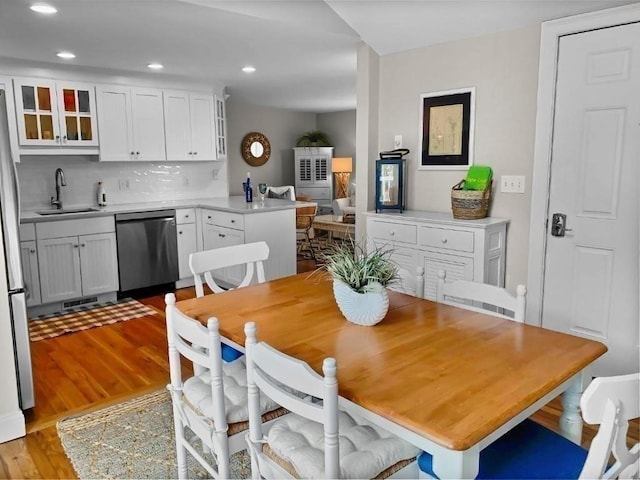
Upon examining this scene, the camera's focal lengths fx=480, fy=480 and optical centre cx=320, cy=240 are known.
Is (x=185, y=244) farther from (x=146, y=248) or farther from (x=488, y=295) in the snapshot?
A: (x=488, y=295)

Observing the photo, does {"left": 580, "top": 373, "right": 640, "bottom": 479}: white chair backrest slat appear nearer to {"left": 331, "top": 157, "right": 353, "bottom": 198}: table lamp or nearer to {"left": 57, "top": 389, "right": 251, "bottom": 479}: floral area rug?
{"left": 57, "top": 389, "right": 251, "bottom": 479}: floral area rug

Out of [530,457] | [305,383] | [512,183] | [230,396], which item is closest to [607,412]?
[530,457]

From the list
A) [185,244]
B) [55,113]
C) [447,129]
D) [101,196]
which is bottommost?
[185,244]

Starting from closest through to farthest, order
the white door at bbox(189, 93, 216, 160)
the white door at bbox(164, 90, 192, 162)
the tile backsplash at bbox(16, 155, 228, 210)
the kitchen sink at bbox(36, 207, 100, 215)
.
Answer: the kitchen sink at bbox(36, 207, 100, 215) < the tile backsplash at bbox(16, 155, 228, 210) < the white door at bbox(164, 90, 192, 162) < the white door at bbox(189, 93, 216, 160)

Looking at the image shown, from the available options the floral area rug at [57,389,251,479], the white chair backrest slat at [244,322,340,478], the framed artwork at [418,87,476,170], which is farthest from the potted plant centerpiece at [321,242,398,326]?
the framed artwork at [418,87,476,170]

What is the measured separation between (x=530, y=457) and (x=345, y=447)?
55cm

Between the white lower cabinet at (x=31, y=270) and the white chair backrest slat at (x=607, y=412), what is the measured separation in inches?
171

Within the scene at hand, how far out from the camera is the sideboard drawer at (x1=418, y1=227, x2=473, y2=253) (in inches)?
122

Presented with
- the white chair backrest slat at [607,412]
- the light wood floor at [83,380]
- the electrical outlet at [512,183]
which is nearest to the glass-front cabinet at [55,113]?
the light wood floor at [83,380]

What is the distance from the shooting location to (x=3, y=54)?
4082mm

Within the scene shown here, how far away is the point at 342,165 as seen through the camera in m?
8.70

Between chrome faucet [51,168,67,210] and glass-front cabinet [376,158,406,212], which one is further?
chrome faucet [51,168,67,210]

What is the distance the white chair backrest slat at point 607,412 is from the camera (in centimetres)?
105

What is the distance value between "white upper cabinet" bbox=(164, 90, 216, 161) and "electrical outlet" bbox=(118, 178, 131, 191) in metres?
0.55
